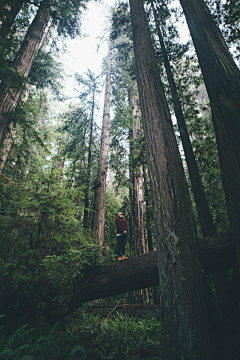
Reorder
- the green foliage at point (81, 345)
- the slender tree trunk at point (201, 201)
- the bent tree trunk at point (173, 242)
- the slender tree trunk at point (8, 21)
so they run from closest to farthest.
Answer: the bent tree trunk at point (173, 242), the green foliage at point (81, 345), the slender tree trunk at point (201, 201), the slender tree trunk at point (8, 21)

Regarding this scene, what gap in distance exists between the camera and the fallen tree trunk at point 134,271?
2.68m

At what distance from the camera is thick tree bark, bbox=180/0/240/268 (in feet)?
7.91

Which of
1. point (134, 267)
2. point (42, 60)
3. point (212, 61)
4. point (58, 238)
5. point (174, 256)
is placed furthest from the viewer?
point (42, 60)

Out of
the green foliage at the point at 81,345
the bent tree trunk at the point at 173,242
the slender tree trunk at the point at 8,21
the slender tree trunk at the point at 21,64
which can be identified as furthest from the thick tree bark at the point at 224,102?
the slender tree trunk at the point at 8,21

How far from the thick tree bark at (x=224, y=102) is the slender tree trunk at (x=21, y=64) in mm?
4827

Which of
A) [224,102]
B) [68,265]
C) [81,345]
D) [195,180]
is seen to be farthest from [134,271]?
[224,102]

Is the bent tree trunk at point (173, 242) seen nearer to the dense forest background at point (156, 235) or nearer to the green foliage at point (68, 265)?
the dense forest background at point (156, 235)

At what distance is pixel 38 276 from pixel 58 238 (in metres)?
0.86

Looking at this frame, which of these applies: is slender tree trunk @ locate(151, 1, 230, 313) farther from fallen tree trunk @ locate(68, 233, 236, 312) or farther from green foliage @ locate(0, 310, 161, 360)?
green foliage @ locate(0, 310, 161, 360)

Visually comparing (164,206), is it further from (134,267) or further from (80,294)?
(80,294)

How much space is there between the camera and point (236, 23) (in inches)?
184

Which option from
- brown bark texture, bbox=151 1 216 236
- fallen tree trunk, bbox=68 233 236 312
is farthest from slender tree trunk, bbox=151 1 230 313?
fallen tree trunk, bbox=68 233 236 312

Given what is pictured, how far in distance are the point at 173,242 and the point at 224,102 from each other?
7.42 ft

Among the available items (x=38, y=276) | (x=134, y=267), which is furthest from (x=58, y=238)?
(x=134, y=267)
